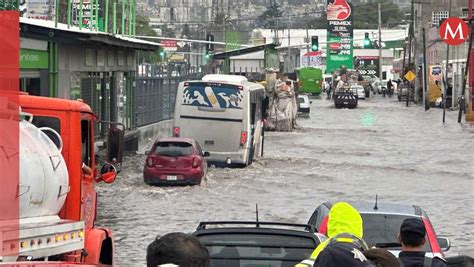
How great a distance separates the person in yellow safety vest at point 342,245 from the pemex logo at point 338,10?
15393 centimetres

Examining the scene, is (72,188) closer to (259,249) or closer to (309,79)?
(259,249)

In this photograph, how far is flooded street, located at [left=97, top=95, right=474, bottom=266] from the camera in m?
24.9

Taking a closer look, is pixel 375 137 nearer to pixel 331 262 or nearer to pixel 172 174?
pixel 172 174

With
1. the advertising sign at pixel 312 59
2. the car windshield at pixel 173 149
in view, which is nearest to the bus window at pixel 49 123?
the car windshield at pixel 173 149

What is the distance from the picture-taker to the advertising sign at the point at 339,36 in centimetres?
15438

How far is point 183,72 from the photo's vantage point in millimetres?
66188

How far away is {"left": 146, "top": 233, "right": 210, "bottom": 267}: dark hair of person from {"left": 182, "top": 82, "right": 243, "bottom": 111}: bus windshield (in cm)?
3150

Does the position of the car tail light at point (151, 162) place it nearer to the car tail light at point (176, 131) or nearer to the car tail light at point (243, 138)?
the car tail light at point (176, 131)

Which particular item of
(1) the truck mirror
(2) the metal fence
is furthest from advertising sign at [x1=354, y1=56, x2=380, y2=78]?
(1) the truck mirror

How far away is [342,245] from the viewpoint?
6.08m

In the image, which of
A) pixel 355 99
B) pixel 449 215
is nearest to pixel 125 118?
pixel 449 215

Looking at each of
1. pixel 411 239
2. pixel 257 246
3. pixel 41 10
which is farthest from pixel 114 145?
pixel 41 10

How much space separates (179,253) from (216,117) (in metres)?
31.9

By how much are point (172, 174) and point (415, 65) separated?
299 ft
